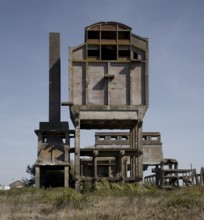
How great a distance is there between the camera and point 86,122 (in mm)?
40094

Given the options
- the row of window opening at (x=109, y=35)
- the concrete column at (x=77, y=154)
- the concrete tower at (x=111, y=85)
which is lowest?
the concrete column at (x=77, y=154)

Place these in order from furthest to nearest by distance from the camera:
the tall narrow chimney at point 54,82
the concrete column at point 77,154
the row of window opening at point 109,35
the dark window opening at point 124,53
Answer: the tall narrow chimney at point 54,82 < the dark window opening at point 124,53 < the row of window opening at point 109,35 < the concrete column at point 77,154

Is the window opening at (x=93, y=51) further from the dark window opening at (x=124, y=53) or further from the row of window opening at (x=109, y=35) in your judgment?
the dark window opening at (x=124, y=53)

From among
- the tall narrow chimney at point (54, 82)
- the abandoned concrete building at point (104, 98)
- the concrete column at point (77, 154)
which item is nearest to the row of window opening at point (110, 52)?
the abandoned concrete building at point (104, 98)

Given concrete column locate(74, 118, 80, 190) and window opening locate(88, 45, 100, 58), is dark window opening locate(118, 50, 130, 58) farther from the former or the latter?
concrete column locate(74, 118, 80, 190)

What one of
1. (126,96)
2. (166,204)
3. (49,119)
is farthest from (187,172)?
(166,204)

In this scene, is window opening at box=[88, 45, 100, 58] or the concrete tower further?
window opening at box=[88, 45, 100, 58]

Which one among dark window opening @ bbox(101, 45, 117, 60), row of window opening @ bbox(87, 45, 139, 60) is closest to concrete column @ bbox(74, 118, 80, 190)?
row of window opening @ bbox(87, 45, 139, 60)

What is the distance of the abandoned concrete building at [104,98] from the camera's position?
3938cm

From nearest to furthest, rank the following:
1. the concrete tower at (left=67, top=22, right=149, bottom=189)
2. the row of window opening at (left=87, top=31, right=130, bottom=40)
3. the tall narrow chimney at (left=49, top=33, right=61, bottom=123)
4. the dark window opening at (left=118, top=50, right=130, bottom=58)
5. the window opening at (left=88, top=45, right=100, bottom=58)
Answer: the concrete tower at (left=67, top=22, right=149, bottom=189)
the window opening at (left=88, top=45, right=100, bottom=58)
the row of window opening at (left=87, top=31, right=130, bottom=40)
the dark window opening at (left=118, top=50, right=130, bottom=58)
the tall narrow chimney at (left=49, top=33, right=61, bottom=123)

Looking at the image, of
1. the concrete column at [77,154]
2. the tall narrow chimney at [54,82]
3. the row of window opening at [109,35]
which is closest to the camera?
the concrete column at [77,154]

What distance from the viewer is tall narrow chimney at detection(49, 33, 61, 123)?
147ft

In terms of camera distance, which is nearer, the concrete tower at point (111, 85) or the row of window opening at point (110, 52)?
the concrete tower at point (111, 85)

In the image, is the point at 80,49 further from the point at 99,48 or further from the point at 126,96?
the point at 126,96
